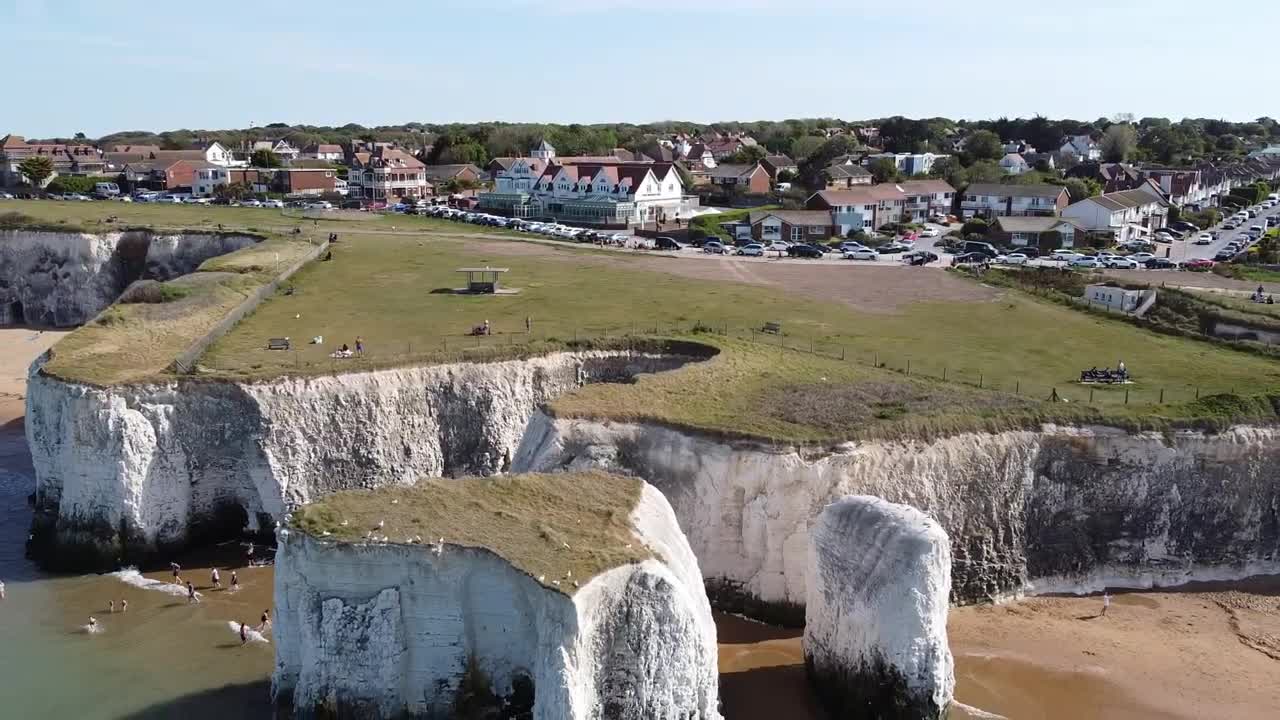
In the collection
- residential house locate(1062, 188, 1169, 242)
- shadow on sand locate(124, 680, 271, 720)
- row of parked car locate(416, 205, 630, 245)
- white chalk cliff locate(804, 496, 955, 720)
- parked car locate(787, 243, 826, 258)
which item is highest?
residential house locate(1062, 188, 1169, 242)

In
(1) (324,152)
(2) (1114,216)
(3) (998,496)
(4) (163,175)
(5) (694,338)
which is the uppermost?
(1) (324,152)

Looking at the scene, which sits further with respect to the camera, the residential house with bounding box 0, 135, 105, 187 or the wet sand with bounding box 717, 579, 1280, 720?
the residential house with bounding box 0, 135, 105, 187

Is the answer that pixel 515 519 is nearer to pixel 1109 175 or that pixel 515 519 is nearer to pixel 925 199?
pixel 925 199

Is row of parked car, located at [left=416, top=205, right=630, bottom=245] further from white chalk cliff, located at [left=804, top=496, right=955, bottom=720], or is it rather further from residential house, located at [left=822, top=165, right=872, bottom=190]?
white chalk cliff, located at [left=804, top=496, right=955, bottom=720]

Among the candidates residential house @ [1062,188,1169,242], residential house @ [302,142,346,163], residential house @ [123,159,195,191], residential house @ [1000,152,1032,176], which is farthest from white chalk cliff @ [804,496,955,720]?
residential house @ [302,142,346,163]

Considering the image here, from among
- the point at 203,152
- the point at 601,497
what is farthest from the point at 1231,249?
the point at 203,152

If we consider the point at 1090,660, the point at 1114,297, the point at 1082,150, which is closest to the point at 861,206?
the point at 1114,297
